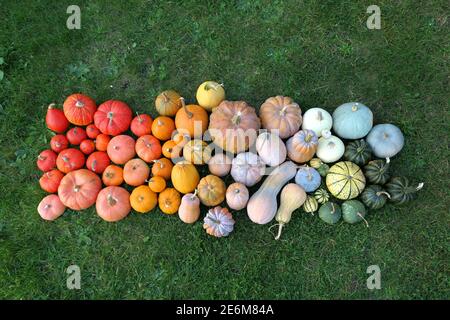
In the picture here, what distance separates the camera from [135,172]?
4648 mm

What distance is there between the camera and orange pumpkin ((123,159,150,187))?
4652mm

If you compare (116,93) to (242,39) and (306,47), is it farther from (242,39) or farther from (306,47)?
(306,47)

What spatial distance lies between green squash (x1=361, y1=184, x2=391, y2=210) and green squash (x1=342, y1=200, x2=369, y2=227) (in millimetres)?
87

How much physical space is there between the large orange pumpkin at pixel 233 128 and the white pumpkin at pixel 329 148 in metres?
0.80

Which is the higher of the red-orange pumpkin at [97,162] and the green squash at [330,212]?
the red-orange pumpkin at [97,162]

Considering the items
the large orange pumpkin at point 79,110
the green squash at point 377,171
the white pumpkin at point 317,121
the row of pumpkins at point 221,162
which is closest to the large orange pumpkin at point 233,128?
the row of pumpkins at point 221,162

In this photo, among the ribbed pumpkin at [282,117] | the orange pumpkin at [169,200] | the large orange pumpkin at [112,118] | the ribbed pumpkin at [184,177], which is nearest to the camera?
the ribbed pumpkin at [184,177]

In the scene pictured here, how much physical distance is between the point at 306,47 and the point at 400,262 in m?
3.04

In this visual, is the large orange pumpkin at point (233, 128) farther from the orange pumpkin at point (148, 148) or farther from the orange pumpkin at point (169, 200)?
the orange pumpkin at point (169, 200)

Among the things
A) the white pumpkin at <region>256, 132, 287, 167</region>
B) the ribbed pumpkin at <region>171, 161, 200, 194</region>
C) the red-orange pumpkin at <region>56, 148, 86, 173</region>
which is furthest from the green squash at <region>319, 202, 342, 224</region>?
the red-orange pumpkin at <region>56, 148, 86, 173</region>

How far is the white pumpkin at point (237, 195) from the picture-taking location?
4.51m

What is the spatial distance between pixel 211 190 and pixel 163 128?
0.95m
